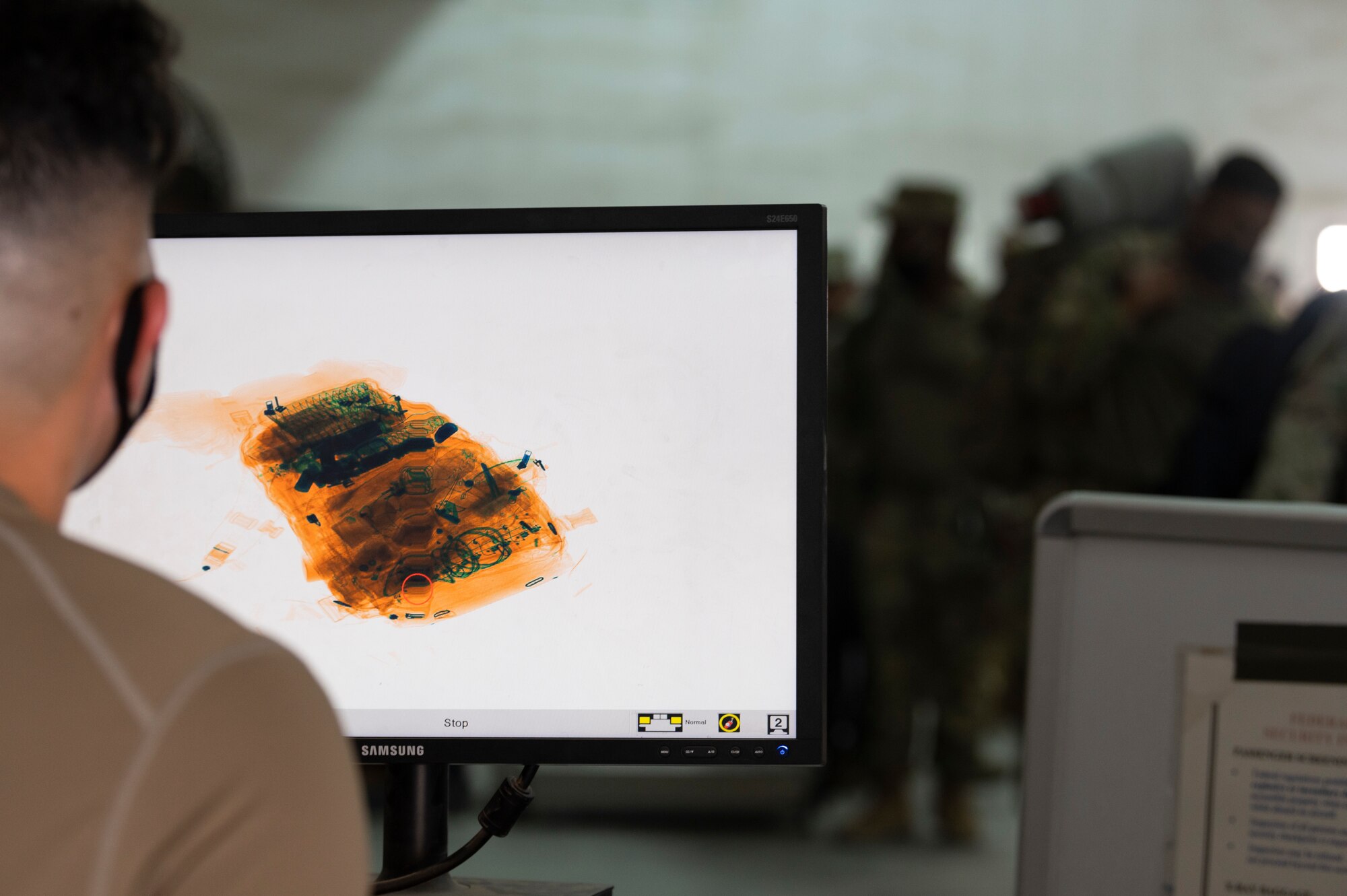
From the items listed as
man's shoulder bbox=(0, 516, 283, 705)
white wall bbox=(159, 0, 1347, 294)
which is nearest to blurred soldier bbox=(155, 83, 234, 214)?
white wall bbox=(159, 0, 1347, 294)

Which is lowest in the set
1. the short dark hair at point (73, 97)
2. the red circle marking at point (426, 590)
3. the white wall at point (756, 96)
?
the red circle marking at point (426, 590)

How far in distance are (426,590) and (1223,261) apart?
6.58 feet

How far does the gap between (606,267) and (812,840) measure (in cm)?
232

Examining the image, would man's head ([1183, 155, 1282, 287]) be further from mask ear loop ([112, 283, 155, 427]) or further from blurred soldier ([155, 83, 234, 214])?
mask ear loop ([112, 283, 155, 427])

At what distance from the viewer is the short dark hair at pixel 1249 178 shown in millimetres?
2195

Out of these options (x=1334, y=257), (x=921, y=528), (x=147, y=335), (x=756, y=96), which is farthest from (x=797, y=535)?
(x=756, y=96)

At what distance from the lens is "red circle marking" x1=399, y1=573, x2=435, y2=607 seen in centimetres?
73

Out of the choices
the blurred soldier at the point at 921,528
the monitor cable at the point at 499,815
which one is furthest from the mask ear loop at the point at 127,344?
the blurred soldier at the point at 921,528

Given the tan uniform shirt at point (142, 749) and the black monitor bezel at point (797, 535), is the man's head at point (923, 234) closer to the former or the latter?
the black monitor bezel at point (797, 535)

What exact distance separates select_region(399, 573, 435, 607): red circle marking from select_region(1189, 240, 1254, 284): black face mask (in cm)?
200

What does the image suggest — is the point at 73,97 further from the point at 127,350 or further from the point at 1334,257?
the point at 1334,257

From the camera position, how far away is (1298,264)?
3936mm

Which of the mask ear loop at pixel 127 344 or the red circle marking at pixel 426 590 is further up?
the mask ear loop at pixel 127 344

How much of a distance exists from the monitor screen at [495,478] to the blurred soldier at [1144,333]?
174 centimetres
